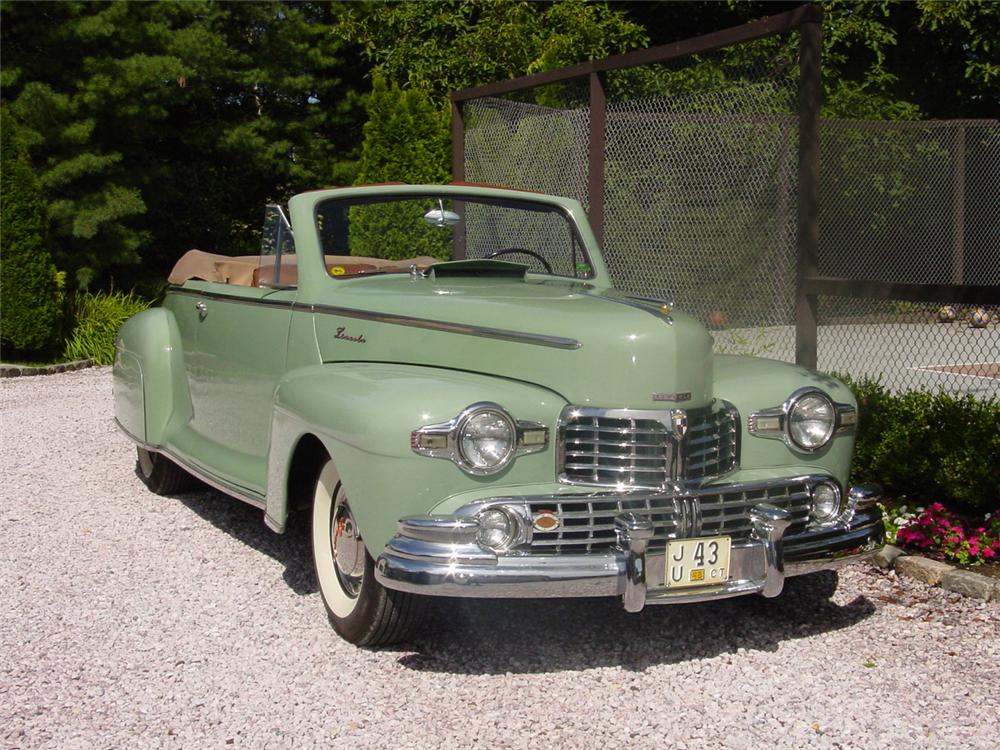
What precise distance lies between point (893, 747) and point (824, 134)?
8431 millimetres

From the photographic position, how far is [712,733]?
3139 millimetres

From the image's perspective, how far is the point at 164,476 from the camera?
19.8 ft

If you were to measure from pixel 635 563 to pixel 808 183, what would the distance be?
2.71 meters

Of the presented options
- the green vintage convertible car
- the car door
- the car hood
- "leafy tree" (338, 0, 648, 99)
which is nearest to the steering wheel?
the green vintage convertible car

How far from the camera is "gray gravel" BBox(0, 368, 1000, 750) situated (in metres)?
3.16

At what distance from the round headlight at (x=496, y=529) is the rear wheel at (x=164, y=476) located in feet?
10.2

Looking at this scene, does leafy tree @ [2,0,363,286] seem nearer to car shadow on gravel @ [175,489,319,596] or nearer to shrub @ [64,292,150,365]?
shrub @ [64,292,150,365]

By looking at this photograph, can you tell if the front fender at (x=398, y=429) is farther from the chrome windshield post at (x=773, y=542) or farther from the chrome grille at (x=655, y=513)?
the chrome windshield post at (x=773, y=542)

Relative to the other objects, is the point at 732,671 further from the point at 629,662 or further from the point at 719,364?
the point at 719,364

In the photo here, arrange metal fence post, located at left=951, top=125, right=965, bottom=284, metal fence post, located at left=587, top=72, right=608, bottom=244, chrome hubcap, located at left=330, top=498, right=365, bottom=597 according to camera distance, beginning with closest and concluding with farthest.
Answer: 1. chrome hubcap, located at left=330, top=498, right=365, bottom=597
2. metal fence post, located at left=587, top=72, right=608, bottom=244
3. metal fence post, located at left=951, top=125, right=965, bottom=284

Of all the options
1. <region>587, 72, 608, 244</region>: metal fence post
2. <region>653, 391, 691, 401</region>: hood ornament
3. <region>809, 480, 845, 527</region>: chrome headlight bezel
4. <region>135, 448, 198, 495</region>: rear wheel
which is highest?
<region>587, 72, 608, 244</region>: metal fence post

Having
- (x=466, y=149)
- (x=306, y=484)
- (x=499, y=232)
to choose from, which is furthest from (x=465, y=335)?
(x=466, y=149)

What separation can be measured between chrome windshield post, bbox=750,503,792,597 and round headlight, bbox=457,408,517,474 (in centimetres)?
87

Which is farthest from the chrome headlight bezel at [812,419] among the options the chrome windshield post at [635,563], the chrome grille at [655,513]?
the chrome windshield post at [635,563]
